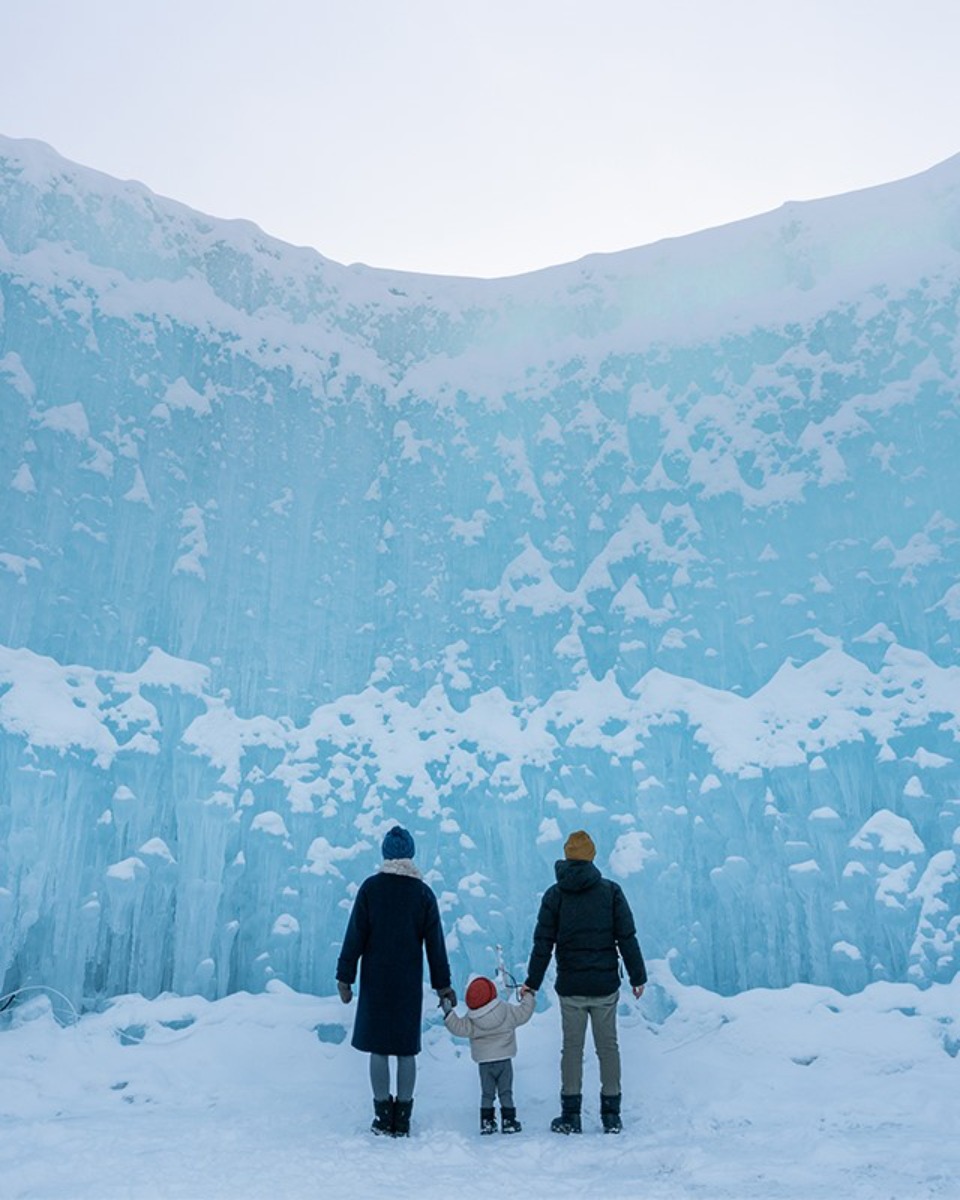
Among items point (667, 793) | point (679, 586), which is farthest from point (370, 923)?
point (679, 586)

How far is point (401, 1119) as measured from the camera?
11.8 feet

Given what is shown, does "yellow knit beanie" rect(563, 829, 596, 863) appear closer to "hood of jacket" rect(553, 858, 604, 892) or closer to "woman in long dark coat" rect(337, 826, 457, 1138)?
"hood of jacket" rect(553, 858, 604, 892)

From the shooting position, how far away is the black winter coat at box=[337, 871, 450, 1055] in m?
3.65

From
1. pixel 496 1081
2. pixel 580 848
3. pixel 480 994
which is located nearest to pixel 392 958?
pixel 480 994

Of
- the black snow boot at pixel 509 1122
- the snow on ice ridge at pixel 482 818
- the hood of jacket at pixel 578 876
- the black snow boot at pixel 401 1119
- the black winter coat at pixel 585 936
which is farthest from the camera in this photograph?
the snow on ice ridge at pixel 482 818

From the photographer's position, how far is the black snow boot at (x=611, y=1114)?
3.69m

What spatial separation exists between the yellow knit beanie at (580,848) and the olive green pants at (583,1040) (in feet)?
1.79

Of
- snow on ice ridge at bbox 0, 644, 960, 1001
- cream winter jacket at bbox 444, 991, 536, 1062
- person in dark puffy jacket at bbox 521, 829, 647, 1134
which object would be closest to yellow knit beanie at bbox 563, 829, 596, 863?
person in dark puffy jacket at bbox 521, 829, 647, 1134

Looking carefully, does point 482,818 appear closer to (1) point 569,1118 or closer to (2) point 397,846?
(2) point 397,846

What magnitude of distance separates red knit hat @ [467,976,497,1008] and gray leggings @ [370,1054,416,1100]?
0.32m

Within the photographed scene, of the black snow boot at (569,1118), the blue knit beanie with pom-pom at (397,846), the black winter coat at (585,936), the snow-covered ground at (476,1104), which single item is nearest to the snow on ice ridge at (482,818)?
the snow-covered ground at (476,1104)

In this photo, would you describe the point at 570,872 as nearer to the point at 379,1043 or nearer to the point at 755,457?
the point at 379,1043

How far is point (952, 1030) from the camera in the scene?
477 cm

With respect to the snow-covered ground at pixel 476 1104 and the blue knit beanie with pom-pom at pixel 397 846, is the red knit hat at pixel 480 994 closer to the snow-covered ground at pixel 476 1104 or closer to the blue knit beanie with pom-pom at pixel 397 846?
the snow-covered ground at pixel 476 1104
